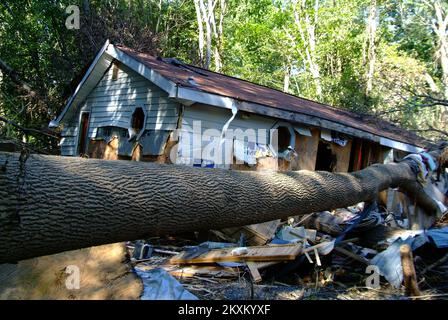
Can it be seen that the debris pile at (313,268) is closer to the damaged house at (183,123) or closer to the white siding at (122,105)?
the damaged house at (183,123)

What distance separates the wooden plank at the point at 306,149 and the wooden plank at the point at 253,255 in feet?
20.5

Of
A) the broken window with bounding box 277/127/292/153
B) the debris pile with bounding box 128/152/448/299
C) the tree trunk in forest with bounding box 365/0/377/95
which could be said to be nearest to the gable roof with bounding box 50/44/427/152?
the broken window with bounding box 277/127/292/153

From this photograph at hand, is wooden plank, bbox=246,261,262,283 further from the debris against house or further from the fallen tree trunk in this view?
the fallen tree trunk

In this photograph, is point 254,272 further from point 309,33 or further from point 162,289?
point 309,33

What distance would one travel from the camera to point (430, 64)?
3125 centimetres

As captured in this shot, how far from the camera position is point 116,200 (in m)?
2.55

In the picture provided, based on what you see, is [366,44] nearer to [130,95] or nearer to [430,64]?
[430,64]

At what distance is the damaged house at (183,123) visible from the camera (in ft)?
29.9

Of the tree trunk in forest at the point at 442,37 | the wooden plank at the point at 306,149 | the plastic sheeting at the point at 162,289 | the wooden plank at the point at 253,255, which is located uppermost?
the tree trunk in forest at the point at 442,37

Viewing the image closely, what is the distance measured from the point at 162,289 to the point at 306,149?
8.17 metres

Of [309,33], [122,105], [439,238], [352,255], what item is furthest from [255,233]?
[309,33]

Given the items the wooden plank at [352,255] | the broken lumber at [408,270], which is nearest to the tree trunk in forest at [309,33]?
the wooden plank at [352,255]
